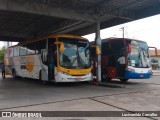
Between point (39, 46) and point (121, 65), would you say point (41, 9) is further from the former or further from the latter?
point (121, 65)

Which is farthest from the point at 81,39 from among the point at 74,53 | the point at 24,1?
the point at 24,1

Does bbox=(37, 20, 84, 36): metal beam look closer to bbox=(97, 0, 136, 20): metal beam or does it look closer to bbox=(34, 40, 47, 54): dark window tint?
bbox=(97, 0, 136, 20): metal beam

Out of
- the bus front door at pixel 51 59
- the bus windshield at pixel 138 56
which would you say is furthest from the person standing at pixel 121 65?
the bus front door at pixel 51 59

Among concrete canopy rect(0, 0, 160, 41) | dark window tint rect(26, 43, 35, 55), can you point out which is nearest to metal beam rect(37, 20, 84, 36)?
concrete canopy rect(0, 0, 160, 41)

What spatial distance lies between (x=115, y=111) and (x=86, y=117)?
1232mm

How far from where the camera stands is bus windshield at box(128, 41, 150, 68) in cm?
1648

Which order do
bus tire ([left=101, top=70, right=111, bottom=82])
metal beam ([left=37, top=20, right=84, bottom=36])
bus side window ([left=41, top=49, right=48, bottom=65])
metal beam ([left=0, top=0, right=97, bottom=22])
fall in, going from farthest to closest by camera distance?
1. metal beam ([left=37, top=20, right=84, bottom=36])
2. bus tire ([left=101, top=70, right=111, bottom=82])
3. bus side window ([left=41, top=49, right=48, bottom=65])
4. metal beam ([left=0, top=0, right=97, bottom=22])

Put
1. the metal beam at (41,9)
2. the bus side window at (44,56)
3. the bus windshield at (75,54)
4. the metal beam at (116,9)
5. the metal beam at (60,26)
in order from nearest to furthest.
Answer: the metal beam at (41,9), the bus windshield at (75,54), the bus side window at (44,56), the metal beam at (116,9), the metal beam at (60,26)

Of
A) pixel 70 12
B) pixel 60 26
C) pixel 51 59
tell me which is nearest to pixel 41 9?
pixel 70 12

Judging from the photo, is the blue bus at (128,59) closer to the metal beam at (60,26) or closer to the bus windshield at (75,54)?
the bus windshield at (75,54)

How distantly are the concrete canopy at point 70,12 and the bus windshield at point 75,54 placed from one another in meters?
1.75

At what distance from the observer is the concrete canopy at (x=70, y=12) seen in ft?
49.6

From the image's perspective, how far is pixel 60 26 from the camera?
22.3 m

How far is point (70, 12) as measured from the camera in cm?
1656
